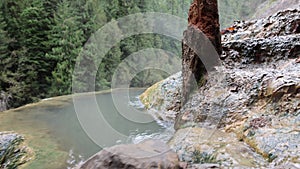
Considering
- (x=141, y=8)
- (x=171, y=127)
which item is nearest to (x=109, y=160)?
(x=171, y=127)

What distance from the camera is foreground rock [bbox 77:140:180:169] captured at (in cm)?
299

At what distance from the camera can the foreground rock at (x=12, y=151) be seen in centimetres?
469

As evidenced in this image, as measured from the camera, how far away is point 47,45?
57.8 feet

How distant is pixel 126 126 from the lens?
6.66 meters

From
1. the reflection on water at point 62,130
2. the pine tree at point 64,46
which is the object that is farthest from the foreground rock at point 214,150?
the pine tree at point 64,46

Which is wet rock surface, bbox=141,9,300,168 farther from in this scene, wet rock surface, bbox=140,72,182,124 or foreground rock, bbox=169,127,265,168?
A: wet rock surface, bbox=140,72,182,124

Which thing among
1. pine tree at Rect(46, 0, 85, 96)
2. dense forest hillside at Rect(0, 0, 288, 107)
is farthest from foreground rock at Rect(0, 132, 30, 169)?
pine tree at Rect(46, 0, 85, 96)

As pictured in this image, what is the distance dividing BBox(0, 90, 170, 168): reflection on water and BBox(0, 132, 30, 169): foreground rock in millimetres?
212

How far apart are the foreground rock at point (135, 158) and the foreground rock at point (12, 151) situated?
214 cm

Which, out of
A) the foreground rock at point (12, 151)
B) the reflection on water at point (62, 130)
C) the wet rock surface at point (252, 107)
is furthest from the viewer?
the reflection on water at point (62, 130)

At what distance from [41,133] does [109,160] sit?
3.68 metres

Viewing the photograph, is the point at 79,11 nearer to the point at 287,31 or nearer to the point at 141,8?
the point at 141,8

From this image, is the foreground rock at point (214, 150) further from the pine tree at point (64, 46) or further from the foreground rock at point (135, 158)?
the pine tree at point (64, 46)

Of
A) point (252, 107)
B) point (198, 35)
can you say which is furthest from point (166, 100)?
point (252, 107)
